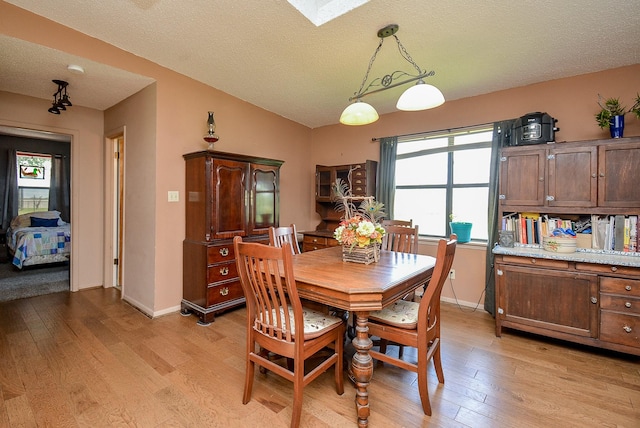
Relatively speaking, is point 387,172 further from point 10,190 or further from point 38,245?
point 10,190

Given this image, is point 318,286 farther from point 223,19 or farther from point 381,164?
point 381,164

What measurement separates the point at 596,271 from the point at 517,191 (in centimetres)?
95

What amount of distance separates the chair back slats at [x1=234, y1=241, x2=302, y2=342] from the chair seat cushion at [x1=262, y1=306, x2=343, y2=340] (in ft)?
0.28

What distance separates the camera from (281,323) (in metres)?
1.66

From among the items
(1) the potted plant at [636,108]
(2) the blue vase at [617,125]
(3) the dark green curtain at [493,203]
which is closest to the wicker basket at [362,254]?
(3) the dark green curtain at [493,203]

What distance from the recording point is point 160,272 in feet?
10.4

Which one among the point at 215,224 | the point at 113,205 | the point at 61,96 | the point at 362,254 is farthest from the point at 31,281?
the point at 362,254

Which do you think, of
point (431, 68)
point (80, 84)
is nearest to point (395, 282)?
point (431, 68)

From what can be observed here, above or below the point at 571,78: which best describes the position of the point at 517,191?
below

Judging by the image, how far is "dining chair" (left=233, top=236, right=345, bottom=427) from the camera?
153cm

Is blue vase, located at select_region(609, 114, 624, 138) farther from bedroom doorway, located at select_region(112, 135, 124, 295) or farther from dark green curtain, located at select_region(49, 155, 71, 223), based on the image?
dark green curtain, located at select_region(49, 155, 71, 223)

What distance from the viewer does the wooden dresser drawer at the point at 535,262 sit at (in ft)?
8.29

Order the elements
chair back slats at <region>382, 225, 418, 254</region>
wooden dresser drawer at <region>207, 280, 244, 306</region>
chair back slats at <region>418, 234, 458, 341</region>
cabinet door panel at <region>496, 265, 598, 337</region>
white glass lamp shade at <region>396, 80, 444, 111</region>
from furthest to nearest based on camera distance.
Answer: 1. wooden dresser drawer at <region>207, 280, 244, 306</region>
2. chair back slats at <region>382, 225, 418, 254</region>
3. cabinet door panel at <region>496, 265, 598, 337</region>
4. white glass lamp shade at <region>396, 80, 444, 111</region>
5. chair back slats at <region>418, 234, 458, 341</region>

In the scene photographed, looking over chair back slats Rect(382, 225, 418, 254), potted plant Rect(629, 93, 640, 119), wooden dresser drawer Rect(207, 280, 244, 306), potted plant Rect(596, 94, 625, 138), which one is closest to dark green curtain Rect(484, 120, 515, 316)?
potted plant Rect(596, 94, 625, 138)
